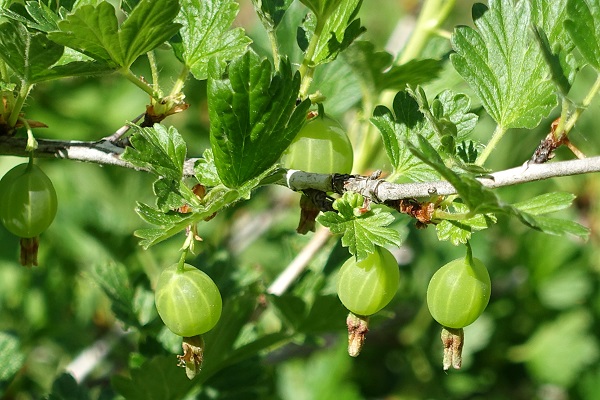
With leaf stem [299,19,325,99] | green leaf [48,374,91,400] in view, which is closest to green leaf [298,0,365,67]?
leaf stem [299,19,325,99]

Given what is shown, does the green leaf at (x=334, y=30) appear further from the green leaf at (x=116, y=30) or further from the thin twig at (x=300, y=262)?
the thin twig at (x=300, y=262)

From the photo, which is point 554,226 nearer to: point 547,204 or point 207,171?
point 547,204

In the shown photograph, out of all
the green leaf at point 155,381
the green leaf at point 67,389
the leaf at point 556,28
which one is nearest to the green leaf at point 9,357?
the green leaf at point 67,389

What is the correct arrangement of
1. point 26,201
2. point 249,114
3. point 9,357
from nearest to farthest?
point 249,114 → point 26,201 → point 9,357

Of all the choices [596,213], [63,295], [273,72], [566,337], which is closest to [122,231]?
[63,295]

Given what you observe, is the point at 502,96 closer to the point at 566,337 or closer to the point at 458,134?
the point at 458,134

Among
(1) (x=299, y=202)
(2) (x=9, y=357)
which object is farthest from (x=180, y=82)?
(2) (x=9, y=357)
